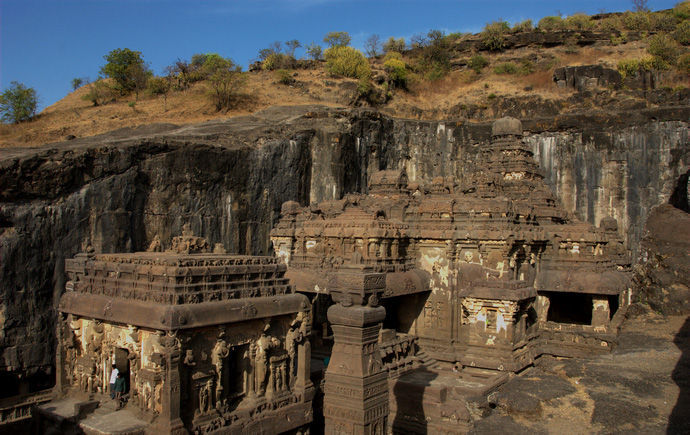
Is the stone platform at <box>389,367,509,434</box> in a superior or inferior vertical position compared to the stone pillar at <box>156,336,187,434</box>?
inferior

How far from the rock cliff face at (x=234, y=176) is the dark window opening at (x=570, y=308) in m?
13.6

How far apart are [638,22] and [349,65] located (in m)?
33.1

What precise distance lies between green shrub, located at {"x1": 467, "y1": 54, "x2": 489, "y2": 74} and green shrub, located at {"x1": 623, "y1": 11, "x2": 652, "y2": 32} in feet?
53.7

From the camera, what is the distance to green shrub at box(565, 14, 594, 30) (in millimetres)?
62000

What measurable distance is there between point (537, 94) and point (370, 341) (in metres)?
42.5

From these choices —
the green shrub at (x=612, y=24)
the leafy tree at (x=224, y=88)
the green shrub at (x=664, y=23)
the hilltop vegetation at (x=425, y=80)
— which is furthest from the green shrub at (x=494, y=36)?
the leafy tree at (x=224, y=88)

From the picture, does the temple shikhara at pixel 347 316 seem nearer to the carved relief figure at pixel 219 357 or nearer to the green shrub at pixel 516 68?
the carved relief figure at pixel 219 357

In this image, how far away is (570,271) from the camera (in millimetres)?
17859

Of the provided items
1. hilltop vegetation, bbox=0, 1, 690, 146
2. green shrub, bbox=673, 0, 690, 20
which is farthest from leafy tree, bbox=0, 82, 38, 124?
green shrub, bbox=673, 0, 690, 20

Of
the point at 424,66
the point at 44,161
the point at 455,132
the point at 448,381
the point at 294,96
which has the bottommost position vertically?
the point at 448,381

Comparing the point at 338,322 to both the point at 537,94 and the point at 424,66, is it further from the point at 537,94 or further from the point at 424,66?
the point at 424,66

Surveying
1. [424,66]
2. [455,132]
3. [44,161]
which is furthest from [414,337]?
[424,66]

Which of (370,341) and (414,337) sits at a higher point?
(370,341)

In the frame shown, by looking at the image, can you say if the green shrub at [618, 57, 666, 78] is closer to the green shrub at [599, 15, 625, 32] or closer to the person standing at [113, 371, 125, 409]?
the green shrub at [599, 15, 625, 32]
